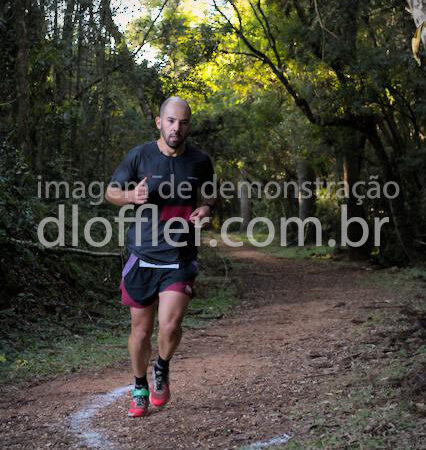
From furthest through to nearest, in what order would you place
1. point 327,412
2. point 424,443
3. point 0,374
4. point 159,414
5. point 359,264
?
point 359,264
point 0,374
point 159,414
point 327,412
point 424,443

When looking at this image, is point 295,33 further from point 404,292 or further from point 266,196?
point 266,196

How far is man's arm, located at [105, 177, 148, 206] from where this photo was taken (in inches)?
197

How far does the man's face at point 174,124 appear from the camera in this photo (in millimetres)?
5270

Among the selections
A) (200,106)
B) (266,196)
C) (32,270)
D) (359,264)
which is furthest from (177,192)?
(266,196)

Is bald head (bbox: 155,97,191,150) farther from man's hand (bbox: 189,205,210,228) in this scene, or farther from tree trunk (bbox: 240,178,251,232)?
tree trunk (bbox: 240,178,251,232)

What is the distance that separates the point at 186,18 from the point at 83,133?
19.5 ft

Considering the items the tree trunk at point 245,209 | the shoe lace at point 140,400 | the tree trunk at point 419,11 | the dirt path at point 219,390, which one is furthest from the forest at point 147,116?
the tree trunk at point 245,209

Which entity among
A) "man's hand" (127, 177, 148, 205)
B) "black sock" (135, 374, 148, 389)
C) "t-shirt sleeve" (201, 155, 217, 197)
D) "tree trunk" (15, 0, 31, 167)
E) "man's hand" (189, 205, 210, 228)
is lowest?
"black sock" (135, 374, 148, 389)

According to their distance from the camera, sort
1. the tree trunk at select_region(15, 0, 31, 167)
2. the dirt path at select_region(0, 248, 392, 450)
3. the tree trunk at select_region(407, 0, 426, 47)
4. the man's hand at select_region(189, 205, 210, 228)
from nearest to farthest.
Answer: the tree trunk at select_region(407, 0, 426, 47) → the dirt path at select_region(0, 248, 392, 450) → the man's hand at select_region(189, 205, 210, 228) → the tree trunk at select_region(15, 0, 31, 167)

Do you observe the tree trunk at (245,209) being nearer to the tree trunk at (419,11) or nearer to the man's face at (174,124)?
the man's face at (174,124)

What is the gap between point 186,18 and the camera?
65.0 ft

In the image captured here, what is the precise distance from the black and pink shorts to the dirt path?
100 centimetres

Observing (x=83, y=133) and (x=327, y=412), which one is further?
(x=83, y=133)

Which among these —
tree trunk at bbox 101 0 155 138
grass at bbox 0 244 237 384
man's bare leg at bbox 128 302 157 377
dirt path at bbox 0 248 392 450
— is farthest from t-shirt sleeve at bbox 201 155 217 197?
tree trunk at bbox 101 0 155 138
